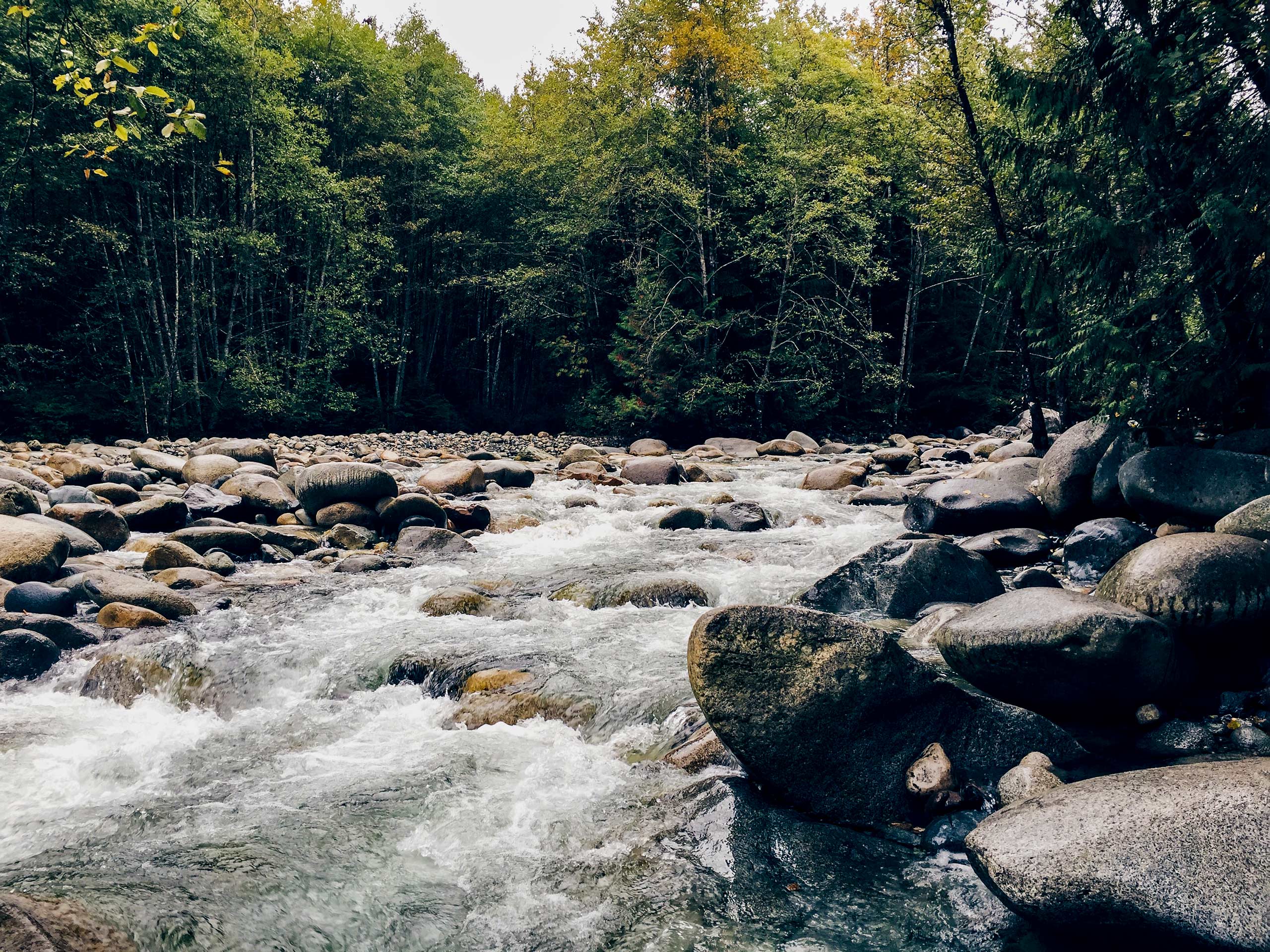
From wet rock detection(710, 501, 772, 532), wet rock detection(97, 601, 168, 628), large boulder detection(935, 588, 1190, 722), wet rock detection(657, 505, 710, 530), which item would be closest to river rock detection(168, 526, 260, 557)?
wet rock detection(97, 601, 168, 628)

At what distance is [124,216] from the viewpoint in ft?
66.9

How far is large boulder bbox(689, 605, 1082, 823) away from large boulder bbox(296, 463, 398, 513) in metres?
7.82

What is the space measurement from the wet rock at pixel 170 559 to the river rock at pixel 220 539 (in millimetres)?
393

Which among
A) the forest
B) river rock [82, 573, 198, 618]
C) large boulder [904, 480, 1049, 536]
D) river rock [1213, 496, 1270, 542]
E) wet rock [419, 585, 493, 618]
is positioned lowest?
wet rock [419, 585, 493, 618]

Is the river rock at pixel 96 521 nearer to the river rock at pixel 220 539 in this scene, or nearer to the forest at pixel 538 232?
the river rock at pixel 220 539

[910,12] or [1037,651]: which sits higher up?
[910,12]

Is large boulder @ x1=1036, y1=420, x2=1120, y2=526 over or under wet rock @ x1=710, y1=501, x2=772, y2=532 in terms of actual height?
over

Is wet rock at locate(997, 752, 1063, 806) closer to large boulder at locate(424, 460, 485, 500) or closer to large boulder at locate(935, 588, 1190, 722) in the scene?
large boulder at locate(935, 588, 1190, 722)

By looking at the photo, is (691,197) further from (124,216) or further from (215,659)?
(215,659)

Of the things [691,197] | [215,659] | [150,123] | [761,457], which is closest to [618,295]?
[691,197]

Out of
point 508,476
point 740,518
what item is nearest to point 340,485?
point 508,476

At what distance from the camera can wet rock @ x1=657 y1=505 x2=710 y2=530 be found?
431 inches

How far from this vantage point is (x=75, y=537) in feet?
27.5

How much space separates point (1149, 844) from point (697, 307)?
73.6 ft
